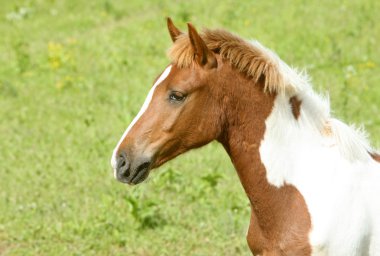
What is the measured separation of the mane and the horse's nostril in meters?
0.54

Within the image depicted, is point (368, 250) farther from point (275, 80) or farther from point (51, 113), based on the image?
point (51, 113)

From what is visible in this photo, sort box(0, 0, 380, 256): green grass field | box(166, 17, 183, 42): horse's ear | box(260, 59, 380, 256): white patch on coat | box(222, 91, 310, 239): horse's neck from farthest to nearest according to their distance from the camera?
1. box(0, 0, 380, 256): green grass field
2. box(166, 17, 183, 42): horse's ear
3. box(222, 91, 310, 239): horse's neck
4. box(260, 59, 380, 256): white patch on coat

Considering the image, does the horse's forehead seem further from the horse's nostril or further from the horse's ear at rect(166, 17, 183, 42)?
the horse's nostril

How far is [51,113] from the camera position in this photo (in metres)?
10.0

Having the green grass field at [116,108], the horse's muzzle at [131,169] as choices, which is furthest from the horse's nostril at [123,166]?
the green grass field at [116,108]

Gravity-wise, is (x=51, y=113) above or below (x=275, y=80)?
below

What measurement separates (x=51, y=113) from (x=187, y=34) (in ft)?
19.1

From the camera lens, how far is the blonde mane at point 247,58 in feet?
14.1

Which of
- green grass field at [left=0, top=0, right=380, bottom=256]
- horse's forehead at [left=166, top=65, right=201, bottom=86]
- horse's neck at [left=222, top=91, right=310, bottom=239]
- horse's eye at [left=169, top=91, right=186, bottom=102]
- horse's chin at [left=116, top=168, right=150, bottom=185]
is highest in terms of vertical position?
horse's forehead at [left=166, top=65, right=201, bottom=86]

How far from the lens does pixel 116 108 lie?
1000cm

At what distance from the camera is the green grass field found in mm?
6891

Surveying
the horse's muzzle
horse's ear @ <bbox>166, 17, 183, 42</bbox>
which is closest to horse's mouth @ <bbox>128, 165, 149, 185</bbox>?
the horse's muzzle

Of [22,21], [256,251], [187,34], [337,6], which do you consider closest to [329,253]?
[256,251]

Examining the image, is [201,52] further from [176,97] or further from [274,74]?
[274,74]
